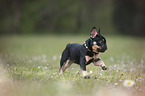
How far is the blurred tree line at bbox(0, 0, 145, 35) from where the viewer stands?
36.0 m

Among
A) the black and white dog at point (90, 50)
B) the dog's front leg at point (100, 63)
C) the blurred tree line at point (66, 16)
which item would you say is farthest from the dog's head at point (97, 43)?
the blurred tree line at point (66, 16)

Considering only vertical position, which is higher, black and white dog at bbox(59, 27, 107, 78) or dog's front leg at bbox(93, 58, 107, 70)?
black and white dog at bbox(59, 27, 107, 78)

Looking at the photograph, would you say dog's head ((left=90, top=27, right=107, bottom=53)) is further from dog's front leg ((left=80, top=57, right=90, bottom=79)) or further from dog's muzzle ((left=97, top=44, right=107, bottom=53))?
dog's front leg ((left=80, top=57, right=90, bottom=79))

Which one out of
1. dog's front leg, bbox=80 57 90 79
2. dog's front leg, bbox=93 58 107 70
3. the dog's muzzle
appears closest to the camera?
the dog's muzzle

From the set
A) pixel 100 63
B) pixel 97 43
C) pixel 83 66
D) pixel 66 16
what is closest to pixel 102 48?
pixel 97 43

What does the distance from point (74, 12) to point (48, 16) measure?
3.98 m

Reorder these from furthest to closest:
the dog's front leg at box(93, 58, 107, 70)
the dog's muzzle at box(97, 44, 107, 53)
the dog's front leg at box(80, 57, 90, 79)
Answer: the dog's front leg at box(93, 58, 107, 70), the dog's front leg at box(80, 57, 90, 79), the dog's muzzle at box(97, 44, 107, 53)

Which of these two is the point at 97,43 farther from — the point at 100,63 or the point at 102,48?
the point at 100,63

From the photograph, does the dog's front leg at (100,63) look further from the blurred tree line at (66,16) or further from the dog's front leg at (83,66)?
the blurred tree line at (66,16)

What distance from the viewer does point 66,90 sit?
4.31 meters

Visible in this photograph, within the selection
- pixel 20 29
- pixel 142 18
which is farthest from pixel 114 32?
pixel 20 29

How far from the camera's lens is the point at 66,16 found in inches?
1451

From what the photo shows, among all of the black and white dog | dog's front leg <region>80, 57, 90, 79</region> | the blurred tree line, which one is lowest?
dog's front leg <region>80, 57, 90, 79</region>

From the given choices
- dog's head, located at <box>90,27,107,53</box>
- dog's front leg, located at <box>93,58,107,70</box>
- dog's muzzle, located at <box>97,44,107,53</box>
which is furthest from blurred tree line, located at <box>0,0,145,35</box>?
dog's muzzle, located at <box>97,44,107,53</box>
